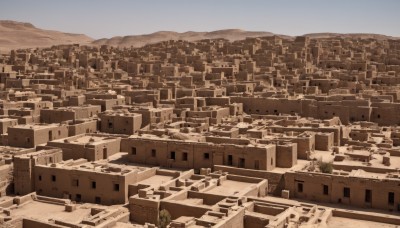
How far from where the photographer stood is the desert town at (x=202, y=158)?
81.4 ft

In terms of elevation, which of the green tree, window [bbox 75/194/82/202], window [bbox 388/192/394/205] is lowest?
window [bbox 75/194/82/202]

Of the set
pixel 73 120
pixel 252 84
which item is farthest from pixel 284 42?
pixel 73 120

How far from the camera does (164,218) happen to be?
78.0ft

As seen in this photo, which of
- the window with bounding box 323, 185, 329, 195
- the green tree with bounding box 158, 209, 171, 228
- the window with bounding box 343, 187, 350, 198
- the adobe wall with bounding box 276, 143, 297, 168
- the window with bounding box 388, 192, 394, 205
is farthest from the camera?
the adobe wall with bounding box 276, 143, 297, 168

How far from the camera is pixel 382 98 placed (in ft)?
164

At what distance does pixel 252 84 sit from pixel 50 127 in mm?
26830

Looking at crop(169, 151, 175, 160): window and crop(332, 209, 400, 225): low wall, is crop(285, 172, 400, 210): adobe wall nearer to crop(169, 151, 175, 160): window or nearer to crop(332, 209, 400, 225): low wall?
crop(332, 209, 400, 225): low wall

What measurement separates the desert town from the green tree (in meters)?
0.06

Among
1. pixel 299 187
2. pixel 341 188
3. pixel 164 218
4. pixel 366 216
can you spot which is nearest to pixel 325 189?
pixel 341 188

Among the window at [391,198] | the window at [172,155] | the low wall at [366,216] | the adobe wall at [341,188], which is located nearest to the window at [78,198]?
the window at [172,155]

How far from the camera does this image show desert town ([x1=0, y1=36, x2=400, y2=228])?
2481cm

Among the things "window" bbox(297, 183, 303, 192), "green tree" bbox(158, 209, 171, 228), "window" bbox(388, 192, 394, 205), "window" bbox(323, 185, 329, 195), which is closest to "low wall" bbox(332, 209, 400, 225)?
"window" bbox(388, 192, 394, 205)

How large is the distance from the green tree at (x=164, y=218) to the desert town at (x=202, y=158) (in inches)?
2.5

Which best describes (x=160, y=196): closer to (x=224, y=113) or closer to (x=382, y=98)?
(x=224, y=113)
